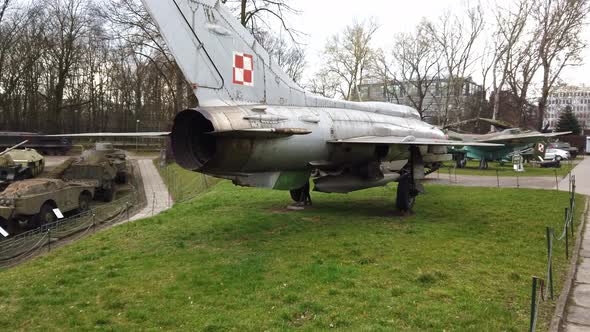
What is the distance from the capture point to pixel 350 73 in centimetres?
4028

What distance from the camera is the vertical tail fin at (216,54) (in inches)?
268

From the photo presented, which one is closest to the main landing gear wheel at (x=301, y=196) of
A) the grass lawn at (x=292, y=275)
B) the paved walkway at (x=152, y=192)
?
the grass lawn at (x=292, y=275)

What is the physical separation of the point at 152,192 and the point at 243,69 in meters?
13.0

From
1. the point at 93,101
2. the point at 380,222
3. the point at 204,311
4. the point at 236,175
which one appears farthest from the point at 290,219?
the point at 93,101

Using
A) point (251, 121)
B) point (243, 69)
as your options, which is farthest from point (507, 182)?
point (251, 121)

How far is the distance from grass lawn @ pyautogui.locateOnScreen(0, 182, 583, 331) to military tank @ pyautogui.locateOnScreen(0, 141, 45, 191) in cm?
1064

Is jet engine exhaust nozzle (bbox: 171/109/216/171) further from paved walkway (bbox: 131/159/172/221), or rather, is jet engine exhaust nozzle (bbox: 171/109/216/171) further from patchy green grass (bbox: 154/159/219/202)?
patchy green grass (bbox: 154/159/219/202)

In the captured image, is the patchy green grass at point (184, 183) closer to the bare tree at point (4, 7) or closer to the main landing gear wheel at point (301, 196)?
the main landing gear wheel at point (301, 196)

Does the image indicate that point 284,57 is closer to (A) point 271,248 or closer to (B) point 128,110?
(B) point 128,110

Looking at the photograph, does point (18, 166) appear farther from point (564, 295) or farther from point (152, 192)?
point (564, 295)

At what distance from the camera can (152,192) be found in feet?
62.9

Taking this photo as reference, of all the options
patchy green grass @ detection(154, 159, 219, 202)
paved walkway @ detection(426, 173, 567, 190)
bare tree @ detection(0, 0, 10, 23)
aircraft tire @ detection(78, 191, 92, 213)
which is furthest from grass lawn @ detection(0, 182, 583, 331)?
bare tree @ detection(0, 0, 10, 23)

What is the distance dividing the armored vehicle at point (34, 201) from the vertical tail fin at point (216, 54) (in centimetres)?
799

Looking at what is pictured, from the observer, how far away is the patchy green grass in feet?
57.3
